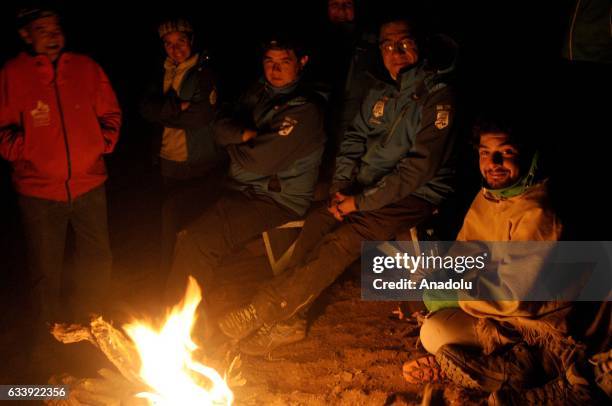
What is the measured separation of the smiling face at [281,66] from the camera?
3.74 meters

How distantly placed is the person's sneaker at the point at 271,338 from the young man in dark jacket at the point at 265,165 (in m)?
0.60

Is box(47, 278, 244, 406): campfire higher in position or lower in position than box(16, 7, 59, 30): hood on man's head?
lower

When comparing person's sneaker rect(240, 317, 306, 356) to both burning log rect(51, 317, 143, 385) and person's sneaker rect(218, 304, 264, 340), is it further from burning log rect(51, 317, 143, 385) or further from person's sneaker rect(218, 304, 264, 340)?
burning log rect(51, 317, 143, 385)

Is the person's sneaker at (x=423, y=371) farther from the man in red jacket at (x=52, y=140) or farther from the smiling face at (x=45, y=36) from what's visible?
the smiling face at (x=45, y=36)

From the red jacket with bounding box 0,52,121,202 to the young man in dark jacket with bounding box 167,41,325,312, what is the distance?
0.88m

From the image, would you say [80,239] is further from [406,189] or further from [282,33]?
[406,189]

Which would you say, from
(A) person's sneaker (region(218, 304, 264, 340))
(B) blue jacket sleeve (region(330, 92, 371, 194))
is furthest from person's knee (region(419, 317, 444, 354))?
(B) blue jacket sleeve (region(330, 92, 371, 194))

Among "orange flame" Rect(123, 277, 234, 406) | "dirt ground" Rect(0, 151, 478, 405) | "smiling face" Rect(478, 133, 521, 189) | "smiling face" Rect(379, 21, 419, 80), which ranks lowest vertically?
"dirt ground" Rect(0, 151, 478, 405)

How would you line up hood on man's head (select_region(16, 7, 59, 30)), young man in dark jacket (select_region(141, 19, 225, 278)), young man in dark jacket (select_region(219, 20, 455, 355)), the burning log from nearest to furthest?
1. the burning log
2. hood on man's head (select_region(16, 7, 59, 30))
3. young man in dark jacket (select_region(219, 20, 455, 355))
4. young man in dark jacket (select_region(141, 19, 225, 278))

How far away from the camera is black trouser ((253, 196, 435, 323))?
3.72 m

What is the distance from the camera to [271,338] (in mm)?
3688

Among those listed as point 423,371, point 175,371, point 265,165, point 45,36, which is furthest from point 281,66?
point 423,371

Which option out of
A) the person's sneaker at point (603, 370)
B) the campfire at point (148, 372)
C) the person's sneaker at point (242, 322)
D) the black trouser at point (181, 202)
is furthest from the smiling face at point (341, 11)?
the person's sneaker at point (603, 370)

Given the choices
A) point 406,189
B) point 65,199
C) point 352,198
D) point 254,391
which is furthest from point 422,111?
point 65,199
